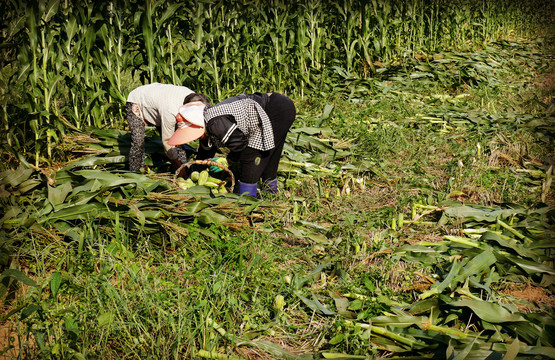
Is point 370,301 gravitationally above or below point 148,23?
below

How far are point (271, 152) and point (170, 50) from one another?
7.27ft

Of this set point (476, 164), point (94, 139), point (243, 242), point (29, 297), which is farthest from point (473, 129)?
point (29, 297)

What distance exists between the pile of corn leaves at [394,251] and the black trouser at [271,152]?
265mm

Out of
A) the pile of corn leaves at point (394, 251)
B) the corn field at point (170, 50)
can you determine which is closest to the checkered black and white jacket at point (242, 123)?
the pile of corn leaves at point (394, 251)

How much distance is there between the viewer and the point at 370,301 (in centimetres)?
259

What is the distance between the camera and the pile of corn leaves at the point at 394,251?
2.28 m

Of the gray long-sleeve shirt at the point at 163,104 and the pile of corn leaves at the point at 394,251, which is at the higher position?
the gray long-sleeve shirt at the point at 163,104

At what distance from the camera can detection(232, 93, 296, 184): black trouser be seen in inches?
144

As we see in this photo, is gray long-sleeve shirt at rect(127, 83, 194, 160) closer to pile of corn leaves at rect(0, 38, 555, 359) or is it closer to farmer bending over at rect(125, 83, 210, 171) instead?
farmer bending over at rect(125, 83, 210, 171)

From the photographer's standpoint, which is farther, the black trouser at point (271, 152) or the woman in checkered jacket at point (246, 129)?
the black trouser at point (271, 152)

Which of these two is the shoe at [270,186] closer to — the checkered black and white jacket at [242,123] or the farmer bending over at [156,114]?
the checkered black and white jacket at [242,123]

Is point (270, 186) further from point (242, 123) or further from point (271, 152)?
point (242, 123)

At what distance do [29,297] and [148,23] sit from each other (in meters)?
3.29

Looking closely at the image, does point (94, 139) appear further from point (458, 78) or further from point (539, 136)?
point (458, 78)
